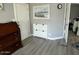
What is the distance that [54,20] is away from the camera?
129 cm

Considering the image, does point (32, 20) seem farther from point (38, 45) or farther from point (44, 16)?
point (38, 45)

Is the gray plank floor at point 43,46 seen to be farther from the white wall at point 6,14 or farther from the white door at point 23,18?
the white wall at point 6,14

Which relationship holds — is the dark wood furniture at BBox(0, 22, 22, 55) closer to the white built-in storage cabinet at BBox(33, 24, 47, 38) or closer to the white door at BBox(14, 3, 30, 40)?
the white door at BBox(14, 3, 30, 40)

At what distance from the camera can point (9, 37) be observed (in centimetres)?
126

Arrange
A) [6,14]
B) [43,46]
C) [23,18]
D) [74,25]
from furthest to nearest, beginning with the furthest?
1. [43,46]
2. [74,25]
3. [23,18]
4. [6,14]

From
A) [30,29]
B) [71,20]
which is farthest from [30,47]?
[71,20]

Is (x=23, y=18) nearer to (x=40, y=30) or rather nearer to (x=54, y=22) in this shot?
(x=40, y=30)

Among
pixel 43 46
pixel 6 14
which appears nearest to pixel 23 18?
pixel 6 14

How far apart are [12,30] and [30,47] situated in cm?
39

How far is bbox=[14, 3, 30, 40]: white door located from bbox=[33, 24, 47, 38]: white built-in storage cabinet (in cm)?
10

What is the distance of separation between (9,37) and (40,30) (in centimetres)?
44

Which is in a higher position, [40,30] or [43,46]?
[40,30]

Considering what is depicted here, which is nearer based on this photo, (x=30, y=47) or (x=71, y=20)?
(x=71, y=20)

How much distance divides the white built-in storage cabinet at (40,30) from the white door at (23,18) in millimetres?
98
